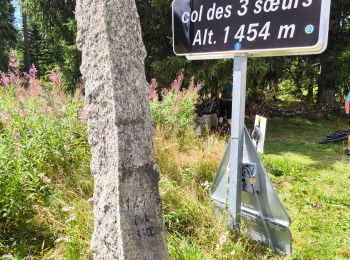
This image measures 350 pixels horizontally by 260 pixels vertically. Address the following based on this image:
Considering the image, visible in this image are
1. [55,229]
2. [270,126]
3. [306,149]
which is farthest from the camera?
[270,126]

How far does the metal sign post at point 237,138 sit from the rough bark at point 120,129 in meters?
1.21

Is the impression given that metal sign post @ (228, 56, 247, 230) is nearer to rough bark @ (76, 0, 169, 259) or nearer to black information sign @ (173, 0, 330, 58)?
black information sign @ (173, 0, 330, 58)

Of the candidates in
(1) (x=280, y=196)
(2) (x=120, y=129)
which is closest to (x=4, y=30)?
(1) (x=280, y=196)

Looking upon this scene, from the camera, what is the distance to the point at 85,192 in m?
3.62

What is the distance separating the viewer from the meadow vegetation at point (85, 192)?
2.92m

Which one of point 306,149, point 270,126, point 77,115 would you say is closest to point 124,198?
point 77,115

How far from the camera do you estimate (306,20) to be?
2.21 metres

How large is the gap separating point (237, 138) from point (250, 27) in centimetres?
85

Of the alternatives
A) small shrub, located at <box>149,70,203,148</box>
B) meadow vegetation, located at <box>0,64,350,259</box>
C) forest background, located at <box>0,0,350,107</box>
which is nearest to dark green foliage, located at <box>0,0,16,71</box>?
forest background, located at <box>0,0,350,107</box>

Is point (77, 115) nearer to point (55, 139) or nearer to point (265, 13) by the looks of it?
point (55, 139)

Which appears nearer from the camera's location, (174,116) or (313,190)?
(313,190)

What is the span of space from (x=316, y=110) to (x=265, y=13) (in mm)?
11120

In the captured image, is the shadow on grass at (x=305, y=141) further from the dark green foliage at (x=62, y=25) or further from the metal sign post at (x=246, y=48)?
the dark green foliage at (x=62, y=25)

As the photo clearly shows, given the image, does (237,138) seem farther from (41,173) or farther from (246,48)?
(41,173)
